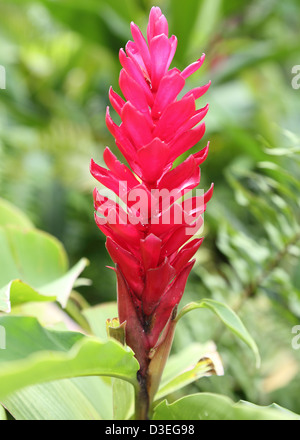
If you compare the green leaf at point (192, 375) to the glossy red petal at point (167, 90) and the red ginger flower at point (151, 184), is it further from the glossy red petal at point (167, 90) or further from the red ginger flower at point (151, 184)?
the glossy red petal at point (167, 90)

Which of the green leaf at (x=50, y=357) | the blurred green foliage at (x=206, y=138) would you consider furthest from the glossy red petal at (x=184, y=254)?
the blurred green foliage at (x=206, y=138)

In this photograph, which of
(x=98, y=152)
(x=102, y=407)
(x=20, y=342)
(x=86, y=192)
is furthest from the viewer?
(x=98, y=152)

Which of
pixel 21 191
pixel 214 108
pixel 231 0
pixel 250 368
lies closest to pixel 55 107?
pixel 21 191

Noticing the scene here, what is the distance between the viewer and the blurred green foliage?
3.29ft

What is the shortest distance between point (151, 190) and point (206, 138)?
129cm

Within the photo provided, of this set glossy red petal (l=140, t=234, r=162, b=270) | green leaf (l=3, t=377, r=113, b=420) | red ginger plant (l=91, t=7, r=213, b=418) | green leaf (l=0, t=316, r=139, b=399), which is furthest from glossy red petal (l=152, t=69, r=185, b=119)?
green leaf (l=3, t=377, r=113, b=420)

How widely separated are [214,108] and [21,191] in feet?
2.12

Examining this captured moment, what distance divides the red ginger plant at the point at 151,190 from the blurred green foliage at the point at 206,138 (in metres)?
0.36

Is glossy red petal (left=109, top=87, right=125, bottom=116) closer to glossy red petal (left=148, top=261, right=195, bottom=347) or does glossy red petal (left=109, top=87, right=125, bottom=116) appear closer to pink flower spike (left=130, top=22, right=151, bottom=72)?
pink flower spike (left=130, top=22, right=151, bottom=72)

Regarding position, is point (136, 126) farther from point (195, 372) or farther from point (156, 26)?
point (195, 372)

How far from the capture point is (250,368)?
1.02 metres

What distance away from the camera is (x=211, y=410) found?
19.6 inches

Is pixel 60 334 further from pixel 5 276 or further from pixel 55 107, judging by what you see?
pixel 55 107
